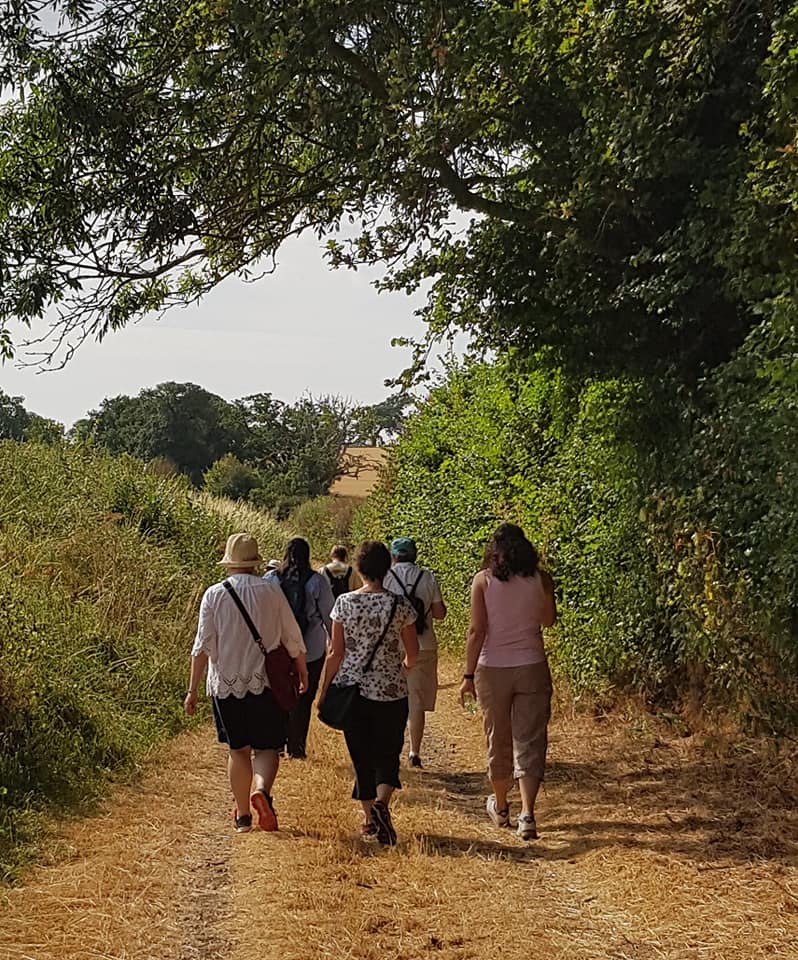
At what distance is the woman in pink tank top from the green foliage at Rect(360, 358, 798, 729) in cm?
170

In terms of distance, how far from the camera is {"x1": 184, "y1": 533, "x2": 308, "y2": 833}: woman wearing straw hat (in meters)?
7.19

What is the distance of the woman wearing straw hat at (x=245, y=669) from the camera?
719 cm

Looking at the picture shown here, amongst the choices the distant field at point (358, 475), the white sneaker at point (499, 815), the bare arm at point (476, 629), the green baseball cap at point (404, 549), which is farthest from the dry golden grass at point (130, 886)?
the distant field at point (358, 475)

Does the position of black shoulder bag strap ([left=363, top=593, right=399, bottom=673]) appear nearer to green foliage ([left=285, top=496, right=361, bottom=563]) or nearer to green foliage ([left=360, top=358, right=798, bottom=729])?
green foliage ([left=360, top=358, right=798, bottom=729])

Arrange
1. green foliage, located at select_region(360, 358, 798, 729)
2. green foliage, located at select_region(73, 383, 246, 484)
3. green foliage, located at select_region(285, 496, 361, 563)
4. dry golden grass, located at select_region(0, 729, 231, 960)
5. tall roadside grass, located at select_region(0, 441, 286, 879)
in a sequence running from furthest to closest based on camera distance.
Answer: green foliage, located at select_region(73, 383, 246, 484), green foliage, located at select_region(285, 496, 361, 563), tall roadside grass, located at select_region(0, 441, 286, 879), green foliage, located at select_region(360, 358, 798, 729), dry golden grass, located at select_region(0, 729, 231, 960)

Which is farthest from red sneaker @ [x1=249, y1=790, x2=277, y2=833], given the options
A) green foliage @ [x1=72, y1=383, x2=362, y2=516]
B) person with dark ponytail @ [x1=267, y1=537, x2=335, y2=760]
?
green foliage @ [x1=72, y1=383, x2=362, y2=516]

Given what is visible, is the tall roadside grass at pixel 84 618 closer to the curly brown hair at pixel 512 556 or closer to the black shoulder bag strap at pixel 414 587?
the black shoulder bag strap at pixel 414 587

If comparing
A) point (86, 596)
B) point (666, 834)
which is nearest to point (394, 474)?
point (86, 596)

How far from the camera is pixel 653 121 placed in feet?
26.4

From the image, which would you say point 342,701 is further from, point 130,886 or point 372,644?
point 130,886

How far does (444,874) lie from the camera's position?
20.5 feet

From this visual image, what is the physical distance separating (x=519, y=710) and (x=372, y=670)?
3.34ft

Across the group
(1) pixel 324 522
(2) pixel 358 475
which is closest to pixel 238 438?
(2) pixel 358 475

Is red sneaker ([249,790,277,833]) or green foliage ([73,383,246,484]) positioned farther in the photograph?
green foliage ([73,383,246,484])
